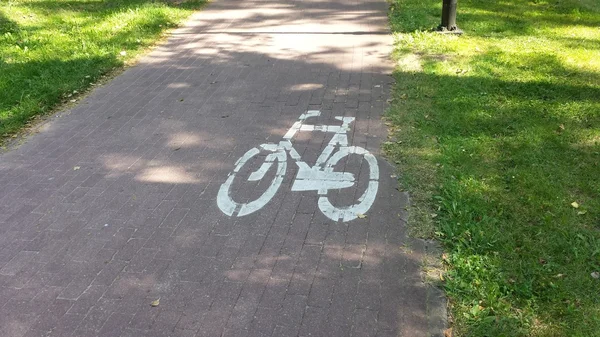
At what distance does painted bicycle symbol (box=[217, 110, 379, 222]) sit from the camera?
4281mm

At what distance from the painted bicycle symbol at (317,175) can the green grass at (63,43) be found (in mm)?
3246

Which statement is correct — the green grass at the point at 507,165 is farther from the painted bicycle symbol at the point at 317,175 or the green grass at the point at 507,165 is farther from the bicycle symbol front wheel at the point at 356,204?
the painted bicycle symbol at the point at 317,175

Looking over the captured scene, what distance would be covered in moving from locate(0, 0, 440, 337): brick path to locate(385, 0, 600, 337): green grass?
1.02 ft

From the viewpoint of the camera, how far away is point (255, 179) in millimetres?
4734

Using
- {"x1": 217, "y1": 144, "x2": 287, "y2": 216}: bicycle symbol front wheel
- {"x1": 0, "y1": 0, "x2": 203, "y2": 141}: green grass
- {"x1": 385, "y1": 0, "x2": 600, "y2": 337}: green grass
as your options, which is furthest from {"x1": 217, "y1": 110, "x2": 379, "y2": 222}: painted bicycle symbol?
{"x1": 0, "y1": 0, "x2": 203, "y2": 141}: green grass

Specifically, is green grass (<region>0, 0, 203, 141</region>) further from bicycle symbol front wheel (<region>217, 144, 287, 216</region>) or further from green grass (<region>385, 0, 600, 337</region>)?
green grass (<region>385, 0, 600, 337</region>)

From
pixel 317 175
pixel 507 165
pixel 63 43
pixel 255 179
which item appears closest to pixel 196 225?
pixel 255 179

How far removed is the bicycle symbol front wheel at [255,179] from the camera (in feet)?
14.2

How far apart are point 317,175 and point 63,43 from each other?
241 inches

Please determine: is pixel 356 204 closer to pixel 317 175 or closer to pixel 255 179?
pixel 317 175

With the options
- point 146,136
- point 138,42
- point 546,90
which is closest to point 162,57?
point 138,42

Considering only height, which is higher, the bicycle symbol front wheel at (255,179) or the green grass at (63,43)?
the green grass at (63,43)

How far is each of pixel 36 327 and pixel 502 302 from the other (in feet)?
9.59

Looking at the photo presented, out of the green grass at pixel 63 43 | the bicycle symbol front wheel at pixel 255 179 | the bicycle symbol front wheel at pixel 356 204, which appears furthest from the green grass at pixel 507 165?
the green grass at pixel 63 43
